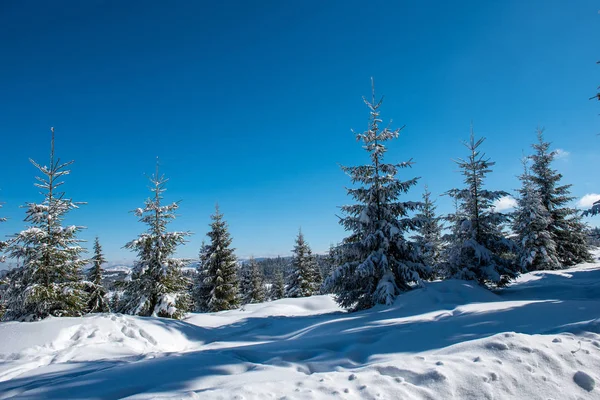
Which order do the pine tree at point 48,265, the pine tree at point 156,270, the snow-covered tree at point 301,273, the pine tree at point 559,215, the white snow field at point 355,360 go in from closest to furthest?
the white snow field at point 355,360 → the pine tree at point 48,265 → the pine tree at point 156,270 → the pine tree at point 559,215 → the snow-covered tree at point 301,273

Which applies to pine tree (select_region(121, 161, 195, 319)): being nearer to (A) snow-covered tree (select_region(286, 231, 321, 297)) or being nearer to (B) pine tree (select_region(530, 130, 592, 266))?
(A) snow-covered tree (select_region(286, 231, 321, 297))

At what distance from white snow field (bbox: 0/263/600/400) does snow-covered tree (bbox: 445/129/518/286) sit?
3937 millimetres

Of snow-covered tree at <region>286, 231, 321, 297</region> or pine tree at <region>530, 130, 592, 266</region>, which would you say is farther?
snow-covered tree at <region>286, 231, 321, 297</region>

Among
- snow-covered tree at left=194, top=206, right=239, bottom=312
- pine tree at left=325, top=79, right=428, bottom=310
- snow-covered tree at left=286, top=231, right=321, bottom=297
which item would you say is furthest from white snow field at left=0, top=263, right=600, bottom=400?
snow-covered tree at left=286, top=231, right=321, bottom=297

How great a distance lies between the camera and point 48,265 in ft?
36.5

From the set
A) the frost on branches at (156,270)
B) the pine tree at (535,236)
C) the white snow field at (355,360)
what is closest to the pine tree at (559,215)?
the pine tree at (535,236)

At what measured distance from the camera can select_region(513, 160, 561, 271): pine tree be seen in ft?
63.3

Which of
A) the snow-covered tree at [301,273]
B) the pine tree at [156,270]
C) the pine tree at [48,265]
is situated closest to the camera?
the pine tree at [48,265]

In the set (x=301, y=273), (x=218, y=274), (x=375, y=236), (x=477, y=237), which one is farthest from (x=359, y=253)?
(x=301, y=273)

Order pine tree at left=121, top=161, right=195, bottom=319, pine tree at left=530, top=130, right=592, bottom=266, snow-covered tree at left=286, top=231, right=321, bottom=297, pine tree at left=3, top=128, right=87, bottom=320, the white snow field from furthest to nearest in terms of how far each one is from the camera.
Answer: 1. snow-covered tree at left=286, top=231, right=321, bottom=297
2. pine tree at left=530, top=130, right=592, bottom=266
3. pine tree at left=121, top=161, right=195, bottom=319
4. pine tree at left=3, top=128, right=87, bottom=320
5. the white snow field

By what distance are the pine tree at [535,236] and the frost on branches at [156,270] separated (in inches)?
835

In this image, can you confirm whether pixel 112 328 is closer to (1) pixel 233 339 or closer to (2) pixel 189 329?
(2) pixel 189 329

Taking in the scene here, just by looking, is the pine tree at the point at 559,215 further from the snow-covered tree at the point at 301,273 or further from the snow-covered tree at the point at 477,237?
the snow-covered tree at the point at 301,273

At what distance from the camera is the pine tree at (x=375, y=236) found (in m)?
11.1
